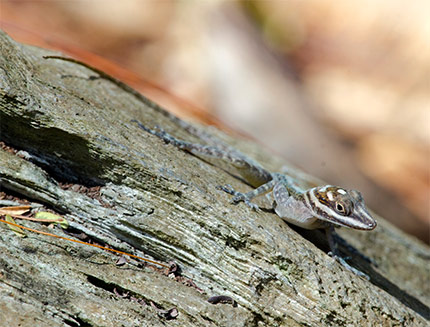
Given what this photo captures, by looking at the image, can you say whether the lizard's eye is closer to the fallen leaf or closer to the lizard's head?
the lizard's head

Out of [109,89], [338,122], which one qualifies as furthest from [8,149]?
[338,122]

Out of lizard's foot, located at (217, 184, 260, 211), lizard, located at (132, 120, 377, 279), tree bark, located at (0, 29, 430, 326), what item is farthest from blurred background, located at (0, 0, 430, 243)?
tree bark, located at (0, 29, 430, 326)

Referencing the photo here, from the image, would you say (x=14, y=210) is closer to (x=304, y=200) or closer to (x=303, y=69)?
(x=304, y=200)

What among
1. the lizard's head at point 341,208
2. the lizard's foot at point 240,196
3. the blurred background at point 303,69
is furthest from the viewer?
the blurred background at point 303,69

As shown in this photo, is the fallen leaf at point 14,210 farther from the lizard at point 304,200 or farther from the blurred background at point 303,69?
the blurred background at point 303,69

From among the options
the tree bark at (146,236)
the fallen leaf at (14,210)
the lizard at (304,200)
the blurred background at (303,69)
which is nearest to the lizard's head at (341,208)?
the lizard at (304,200)

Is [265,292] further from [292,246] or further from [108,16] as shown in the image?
[108,16]

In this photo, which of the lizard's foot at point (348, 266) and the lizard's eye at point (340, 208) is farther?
the lizard's foot at point (348, 266)

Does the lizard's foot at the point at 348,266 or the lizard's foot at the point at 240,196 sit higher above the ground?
the lizard's foot at the point at 240,196
